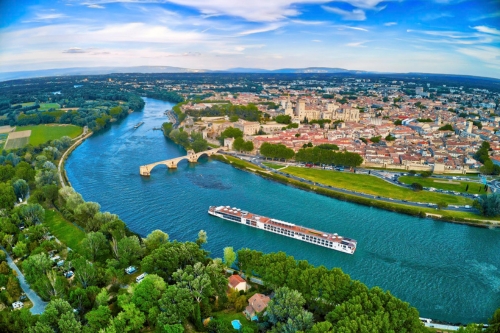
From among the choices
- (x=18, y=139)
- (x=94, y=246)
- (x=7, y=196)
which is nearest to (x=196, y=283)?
(x=94, y=246)

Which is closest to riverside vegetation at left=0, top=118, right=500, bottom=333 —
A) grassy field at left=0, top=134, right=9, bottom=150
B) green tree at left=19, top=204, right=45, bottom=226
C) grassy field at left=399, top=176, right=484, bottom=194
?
green tree at left=19, top=204, right=45, bottom=226

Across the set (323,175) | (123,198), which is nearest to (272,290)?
(123,198)

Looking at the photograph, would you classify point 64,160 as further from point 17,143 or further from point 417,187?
point 417,187

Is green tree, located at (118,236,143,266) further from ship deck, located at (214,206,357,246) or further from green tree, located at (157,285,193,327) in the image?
ship deck, located at (214,206,357,246)

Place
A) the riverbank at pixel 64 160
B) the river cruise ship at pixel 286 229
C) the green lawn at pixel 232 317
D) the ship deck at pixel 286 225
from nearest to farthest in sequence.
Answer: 1. the green lawn at pixel 232 317
2. the river cruise ship at pixel 286 229
3. the ship deck at pixel 286 225
4. the riverbank at pixel 64 160

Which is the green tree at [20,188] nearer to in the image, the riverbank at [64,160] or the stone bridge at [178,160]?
the riverbank at [64,160]

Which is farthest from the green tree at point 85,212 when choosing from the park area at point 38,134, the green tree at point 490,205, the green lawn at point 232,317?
the green tree at point 490,205

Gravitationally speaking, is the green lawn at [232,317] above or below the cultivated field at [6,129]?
below
